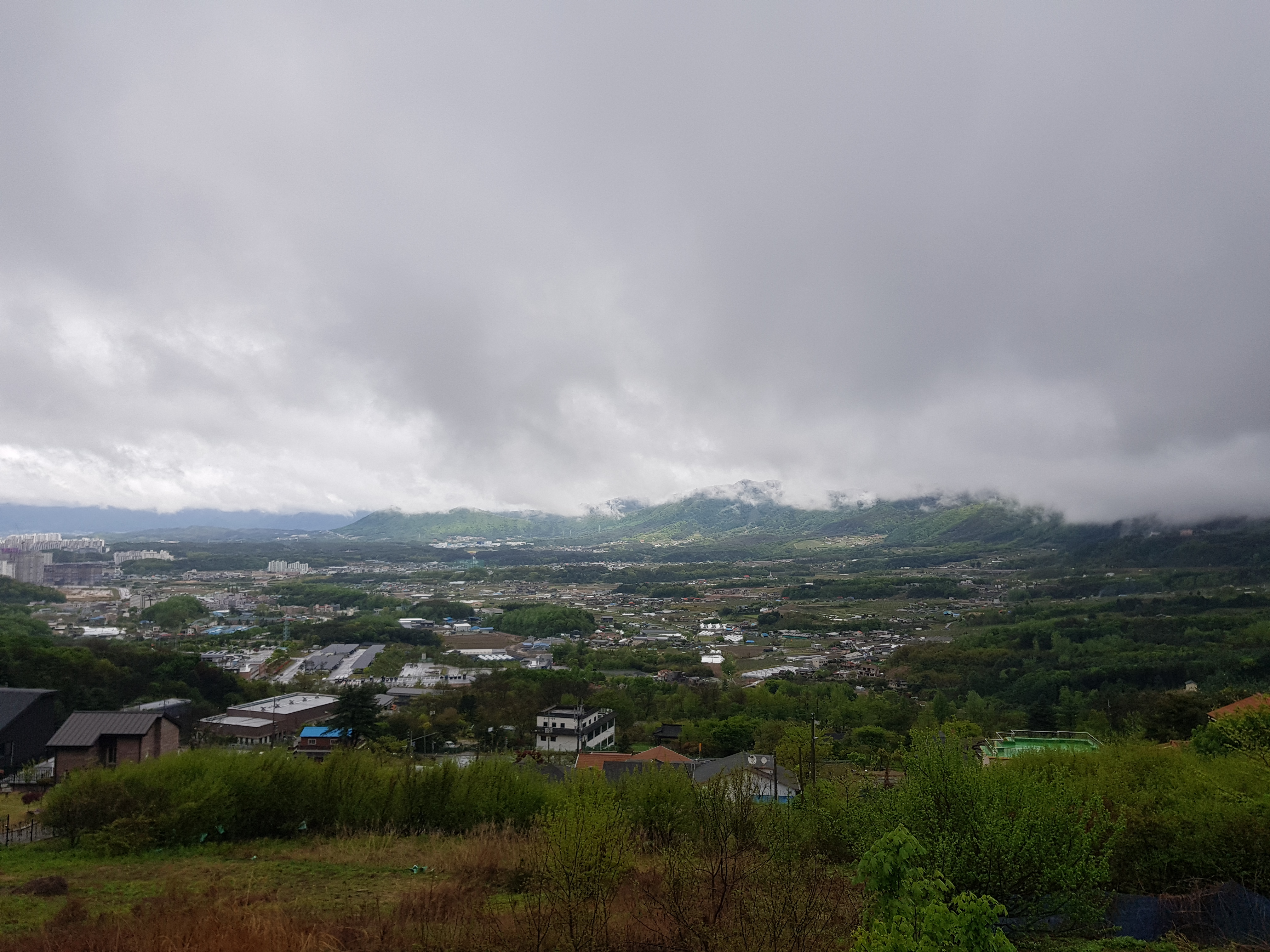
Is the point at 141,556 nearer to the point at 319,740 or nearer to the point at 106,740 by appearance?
the point at 319,740

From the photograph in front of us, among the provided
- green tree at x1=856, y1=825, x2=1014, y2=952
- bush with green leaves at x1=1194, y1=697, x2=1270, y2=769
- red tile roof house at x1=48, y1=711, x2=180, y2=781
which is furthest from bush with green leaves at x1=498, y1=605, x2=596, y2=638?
green tree at x1=856, y1=825, x2=1014, y2=952

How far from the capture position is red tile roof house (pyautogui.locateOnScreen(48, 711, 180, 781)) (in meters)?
22.4

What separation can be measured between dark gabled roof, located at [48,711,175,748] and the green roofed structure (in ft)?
94.9

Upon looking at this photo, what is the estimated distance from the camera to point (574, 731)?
1460 inches

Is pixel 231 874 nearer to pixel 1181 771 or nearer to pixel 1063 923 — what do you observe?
pixel 1063 923

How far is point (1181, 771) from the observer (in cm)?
1346

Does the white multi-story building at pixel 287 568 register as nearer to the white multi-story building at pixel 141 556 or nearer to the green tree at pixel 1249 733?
the white multi-story building at pixel 141 556

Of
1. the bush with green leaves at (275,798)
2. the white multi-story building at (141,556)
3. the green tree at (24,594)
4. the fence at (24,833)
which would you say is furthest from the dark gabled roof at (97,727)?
the white multi-story building at (141,556)

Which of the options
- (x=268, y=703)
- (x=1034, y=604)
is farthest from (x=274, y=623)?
(x=1034, y=604)

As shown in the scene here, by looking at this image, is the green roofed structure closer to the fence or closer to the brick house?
the fence

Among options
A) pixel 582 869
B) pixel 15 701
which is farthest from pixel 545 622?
pixel 582 869

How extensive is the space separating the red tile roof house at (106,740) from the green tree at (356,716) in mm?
9099

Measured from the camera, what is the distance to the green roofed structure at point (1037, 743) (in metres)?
22.7

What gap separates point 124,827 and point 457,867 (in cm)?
875
